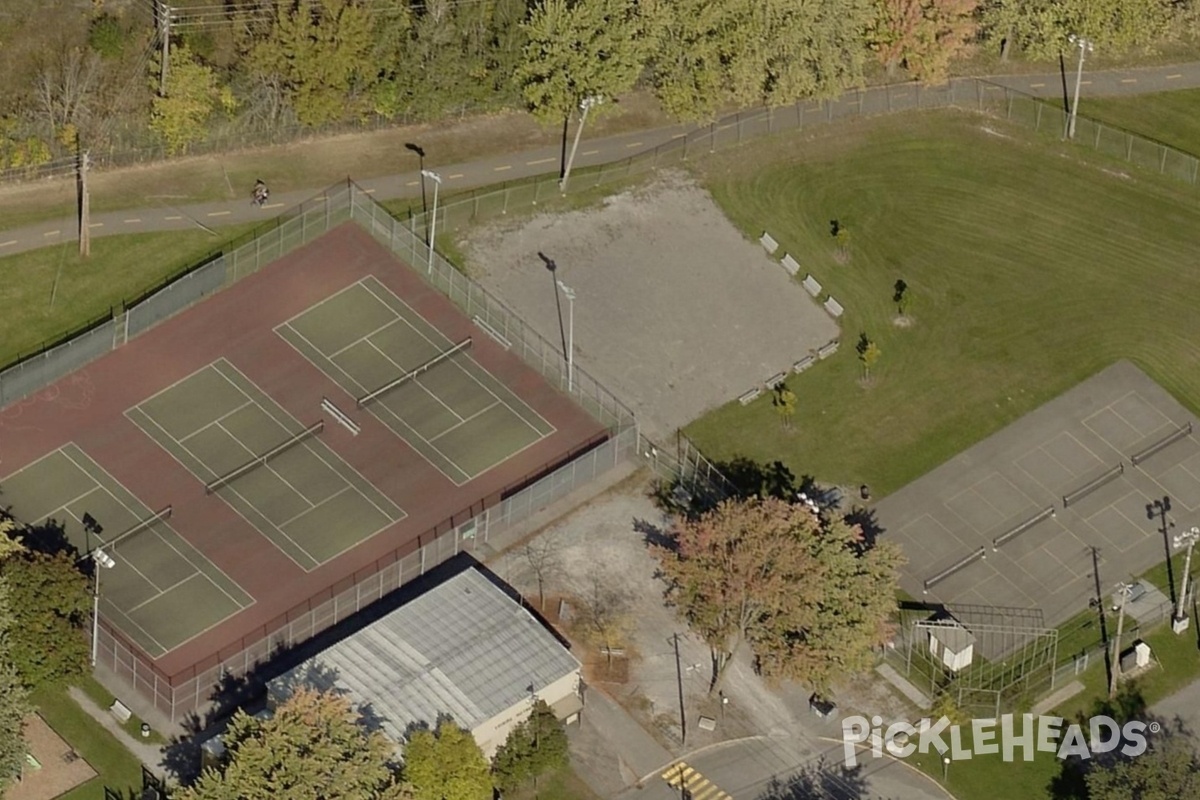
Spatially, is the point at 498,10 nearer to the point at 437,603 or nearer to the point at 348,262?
the point at 348,262

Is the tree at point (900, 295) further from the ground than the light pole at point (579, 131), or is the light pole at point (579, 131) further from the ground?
the light pole at point (579, 131)

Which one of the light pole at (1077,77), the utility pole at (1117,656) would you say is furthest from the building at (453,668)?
the light pole at (1077,77)

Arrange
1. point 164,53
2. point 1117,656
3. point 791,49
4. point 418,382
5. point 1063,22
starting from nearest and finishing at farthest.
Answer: point 1117,656 → point 418,382 → point 164,53 → point 791,49 → point 1063,22

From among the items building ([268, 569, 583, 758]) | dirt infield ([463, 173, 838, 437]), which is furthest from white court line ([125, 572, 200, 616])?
dirt infield ([463, 173, 838, 437])

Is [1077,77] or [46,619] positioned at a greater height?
[1077,77]

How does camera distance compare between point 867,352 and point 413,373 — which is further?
point 867,352

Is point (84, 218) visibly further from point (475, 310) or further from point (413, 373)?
point (475, 310)

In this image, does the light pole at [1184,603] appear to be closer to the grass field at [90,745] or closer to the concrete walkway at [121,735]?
the concrete walkway at [121,735]

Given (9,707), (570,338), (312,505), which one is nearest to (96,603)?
(9,707)
